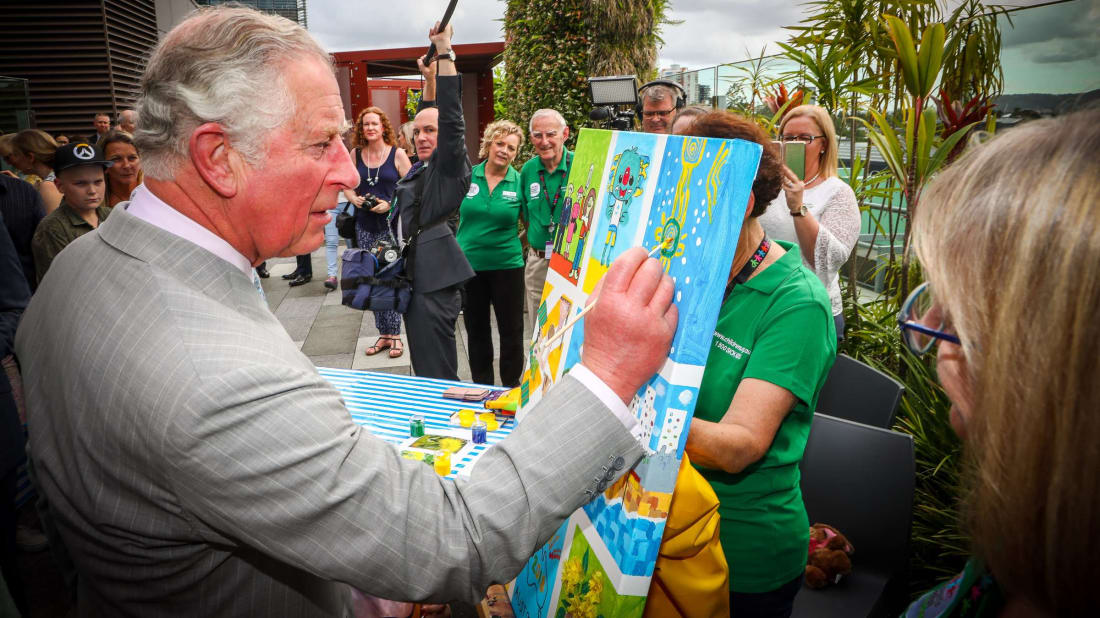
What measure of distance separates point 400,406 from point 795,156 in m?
2.14

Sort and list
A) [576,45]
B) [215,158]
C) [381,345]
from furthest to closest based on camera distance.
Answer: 1. [576,45]
2. [381,345]
3. [215,158]

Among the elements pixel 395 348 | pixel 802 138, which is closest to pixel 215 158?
pixel 802 138

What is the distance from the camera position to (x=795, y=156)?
9.87 feet

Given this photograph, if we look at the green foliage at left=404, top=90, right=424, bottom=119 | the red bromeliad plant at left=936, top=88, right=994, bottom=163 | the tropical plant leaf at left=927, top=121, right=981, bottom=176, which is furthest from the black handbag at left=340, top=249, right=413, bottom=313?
the green foliage at left=404, top=90, right=424, bottom=119

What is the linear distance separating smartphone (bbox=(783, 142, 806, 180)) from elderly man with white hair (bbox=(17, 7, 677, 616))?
2.22 m

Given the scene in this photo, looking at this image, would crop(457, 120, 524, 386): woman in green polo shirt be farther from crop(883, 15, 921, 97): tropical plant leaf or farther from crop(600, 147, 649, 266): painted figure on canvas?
crop(600, 147, 649, 266): painted figure on canvas

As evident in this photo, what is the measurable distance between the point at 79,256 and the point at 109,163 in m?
3.30

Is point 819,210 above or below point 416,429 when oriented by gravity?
above

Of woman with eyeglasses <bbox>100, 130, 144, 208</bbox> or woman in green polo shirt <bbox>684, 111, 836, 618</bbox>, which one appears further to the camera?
woman with eyeglasses <bbox>100, 130, 144, 208</bbox>

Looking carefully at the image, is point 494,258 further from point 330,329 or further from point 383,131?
point 330,329

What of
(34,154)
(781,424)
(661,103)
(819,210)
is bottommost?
(781,424)

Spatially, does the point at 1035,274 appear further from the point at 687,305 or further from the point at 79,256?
the point at 79,256

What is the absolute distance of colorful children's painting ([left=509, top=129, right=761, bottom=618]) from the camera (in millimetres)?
1041

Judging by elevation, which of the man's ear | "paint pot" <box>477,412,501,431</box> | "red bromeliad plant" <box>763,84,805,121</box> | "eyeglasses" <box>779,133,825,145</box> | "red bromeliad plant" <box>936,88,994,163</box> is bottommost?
"paint pot" <box>477,412,501,431</box>
